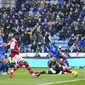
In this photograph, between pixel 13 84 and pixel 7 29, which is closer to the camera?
pixel 13 84

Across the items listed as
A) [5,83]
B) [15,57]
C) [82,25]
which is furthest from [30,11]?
[5,83]

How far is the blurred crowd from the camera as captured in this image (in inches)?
1249

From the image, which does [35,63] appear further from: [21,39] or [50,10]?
[50,10]

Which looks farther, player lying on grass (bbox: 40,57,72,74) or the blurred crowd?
the blurred crowd

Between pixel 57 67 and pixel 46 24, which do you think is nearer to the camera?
pixel 57 67

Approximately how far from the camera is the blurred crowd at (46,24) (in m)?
31.7

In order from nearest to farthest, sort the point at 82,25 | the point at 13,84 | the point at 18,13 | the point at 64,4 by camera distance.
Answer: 1. the point at 13,84
2. the point at 82,25
3. the point at 64,4
4. the point at 18,13

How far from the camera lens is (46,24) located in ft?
110

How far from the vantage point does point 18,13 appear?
37125mm

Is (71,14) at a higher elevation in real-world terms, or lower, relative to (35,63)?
higher

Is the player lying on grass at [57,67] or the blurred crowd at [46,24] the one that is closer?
the player lying on grass at [57,67]

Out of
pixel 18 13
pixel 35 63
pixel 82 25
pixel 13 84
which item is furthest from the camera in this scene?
pixel 18 13

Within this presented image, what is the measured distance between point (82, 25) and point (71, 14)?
1.80 metres

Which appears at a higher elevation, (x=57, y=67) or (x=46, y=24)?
(x=46, y=24)
